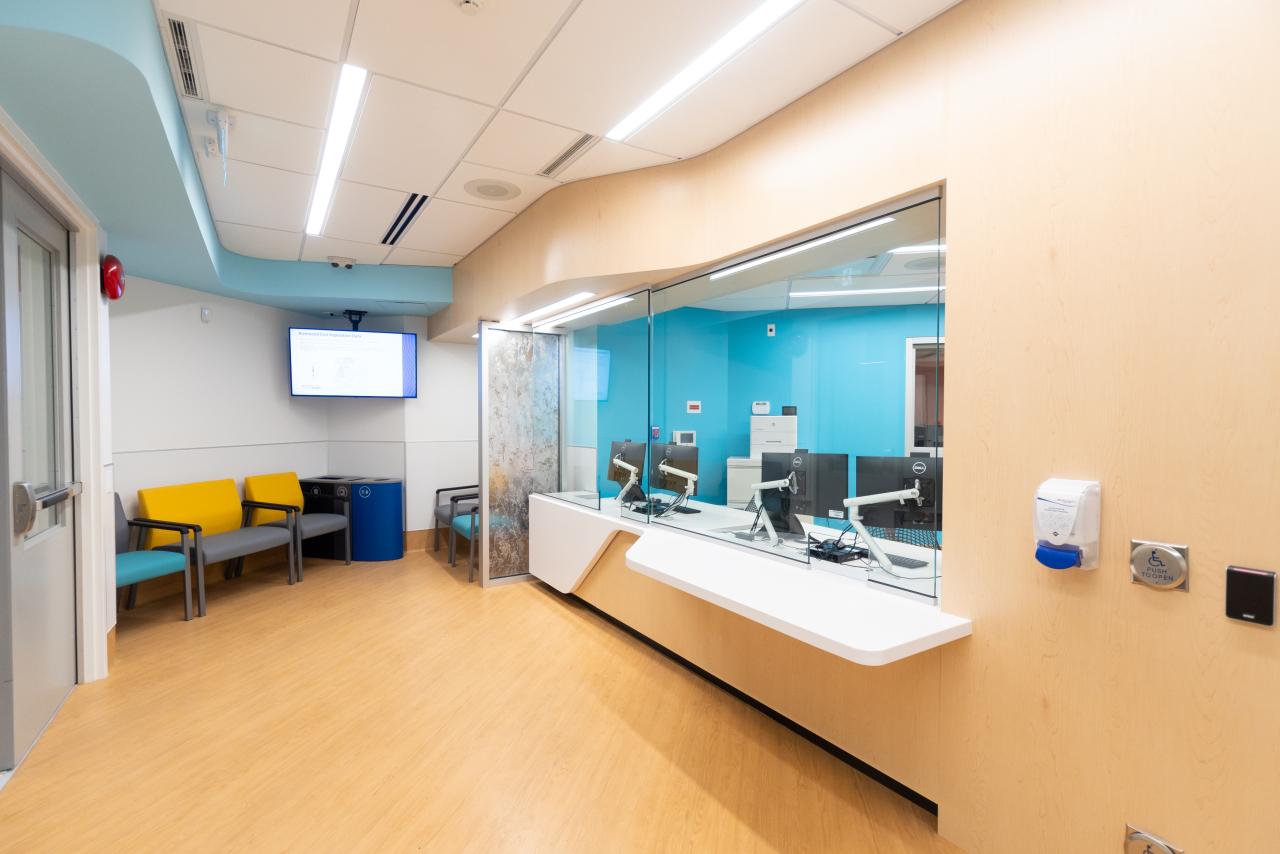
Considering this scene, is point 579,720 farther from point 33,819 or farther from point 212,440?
point 212,440

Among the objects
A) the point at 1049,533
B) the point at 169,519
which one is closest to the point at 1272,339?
the point at 1049,533

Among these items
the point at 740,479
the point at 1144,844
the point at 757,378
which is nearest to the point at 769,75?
the point at 757,378

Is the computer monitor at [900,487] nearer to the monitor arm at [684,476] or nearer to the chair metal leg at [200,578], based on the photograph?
the monitor arm at [684,476]

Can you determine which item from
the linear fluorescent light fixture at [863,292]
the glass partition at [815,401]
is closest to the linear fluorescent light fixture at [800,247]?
the glass partition at [815,401]

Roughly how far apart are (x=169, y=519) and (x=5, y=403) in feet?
9.57

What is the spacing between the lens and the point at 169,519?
16.0ft

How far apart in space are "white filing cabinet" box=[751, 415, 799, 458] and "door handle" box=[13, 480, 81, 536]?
3542 mm

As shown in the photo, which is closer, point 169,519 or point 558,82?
point 558,82

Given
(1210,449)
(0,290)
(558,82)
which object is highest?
(558,82)

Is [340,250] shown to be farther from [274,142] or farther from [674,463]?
[674,463]

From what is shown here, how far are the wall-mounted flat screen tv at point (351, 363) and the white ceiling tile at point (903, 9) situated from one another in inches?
214

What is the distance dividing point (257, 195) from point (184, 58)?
157cm

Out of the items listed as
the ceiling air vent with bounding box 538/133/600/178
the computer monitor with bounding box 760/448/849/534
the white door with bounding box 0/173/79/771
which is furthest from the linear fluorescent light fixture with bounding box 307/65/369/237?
the computer monitor with bounding box 760/448/849/534

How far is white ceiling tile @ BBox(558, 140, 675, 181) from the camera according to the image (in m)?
3.11
